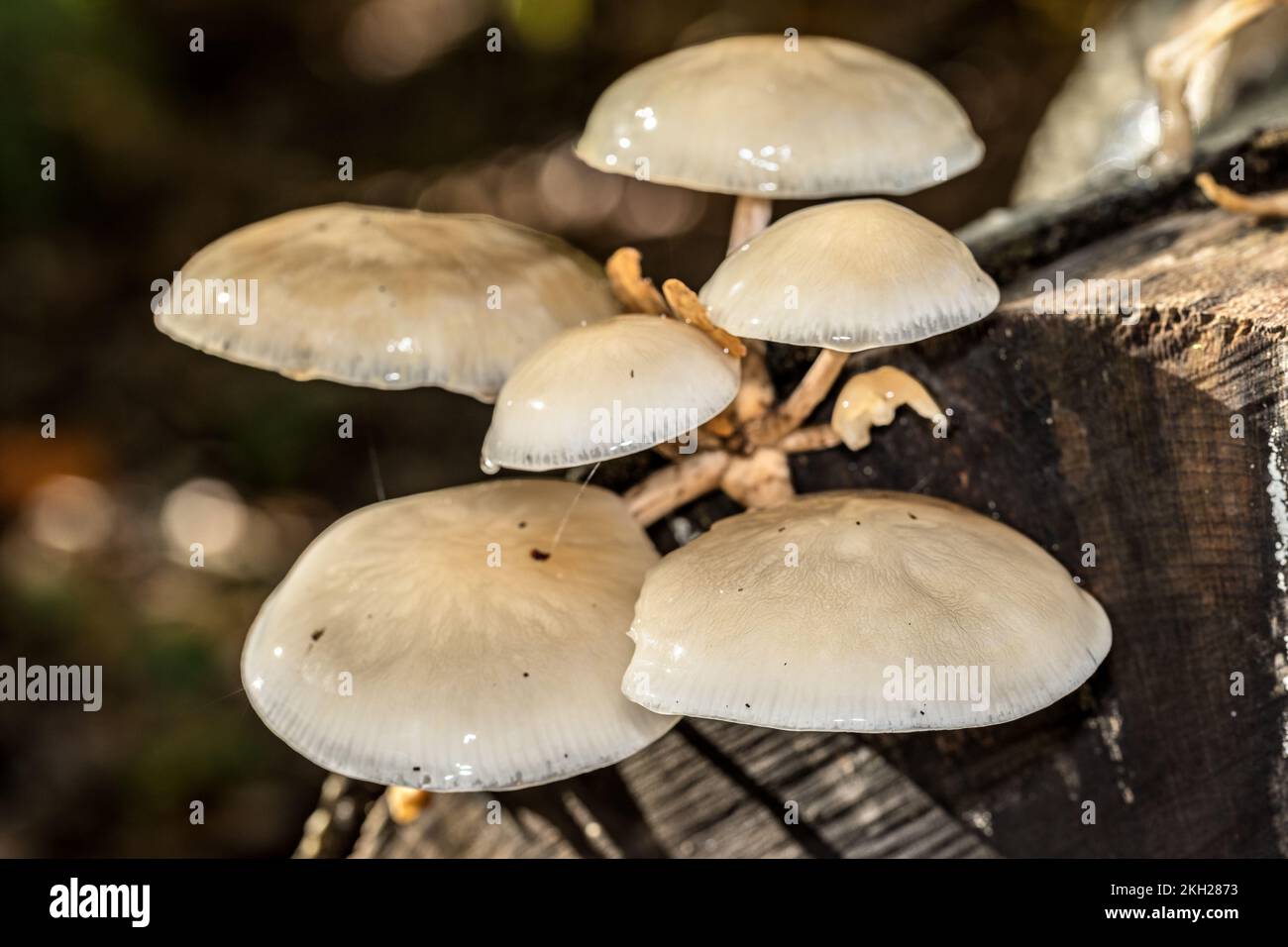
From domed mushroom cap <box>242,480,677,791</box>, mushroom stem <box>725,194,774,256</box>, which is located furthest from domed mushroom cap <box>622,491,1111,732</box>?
mushroom stem <box>725,194,774,256</box>

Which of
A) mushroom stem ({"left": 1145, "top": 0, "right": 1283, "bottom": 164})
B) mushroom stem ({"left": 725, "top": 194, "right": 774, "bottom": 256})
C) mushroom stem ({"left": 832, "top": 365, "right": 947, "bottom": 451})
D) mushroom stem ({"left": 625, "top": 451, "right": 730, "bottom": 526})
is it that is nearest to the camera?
mushroom stem ({"left": 832, "top": 365, "right": 947, "bottom": 451})

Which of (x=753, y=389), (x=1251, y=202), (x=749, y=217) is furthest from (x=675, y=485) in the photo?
(x=1251, y=202)

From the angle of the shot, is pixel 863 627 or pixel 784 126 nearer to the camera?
pixel 863 627

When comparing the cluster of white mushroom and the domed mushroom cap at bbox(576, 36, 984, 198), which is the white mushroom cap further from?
the domed mushroom cap at bbox(576, 36, 984, 198)

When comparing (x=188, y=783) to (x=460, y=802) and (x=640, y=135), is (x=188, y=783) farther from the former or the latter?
(x=640, y=135)

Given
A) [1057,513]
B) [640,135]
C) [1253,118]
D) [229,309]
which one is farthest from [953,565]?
[1253,118]

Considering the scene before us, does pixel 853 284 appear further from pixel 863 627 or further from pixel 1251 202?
pixel 1251 202
